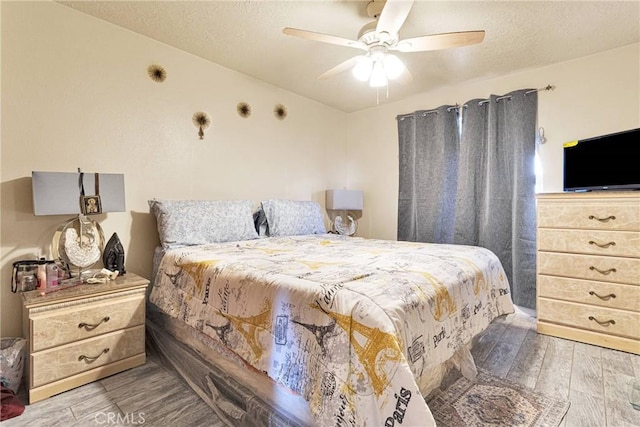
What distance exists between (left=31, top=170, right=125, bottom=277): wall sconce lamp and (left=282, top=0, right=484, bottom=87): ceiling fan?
1561mm

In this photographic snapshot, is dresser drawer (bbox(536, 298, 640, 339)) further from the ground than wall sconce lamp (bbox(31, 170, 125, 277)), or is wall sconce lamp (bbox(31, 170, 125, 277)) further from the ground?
wall sconce lamp (bbox(31, 170, 125, 277))

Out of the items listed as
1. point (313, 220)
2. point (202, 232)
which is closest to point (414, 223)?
point (313, 220)

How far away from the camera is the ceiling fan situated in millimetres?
1728

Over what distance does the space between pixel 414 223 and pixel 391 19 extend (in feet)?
8.21

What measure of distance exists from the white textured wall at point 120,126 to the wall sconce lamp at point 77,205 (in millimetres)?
234

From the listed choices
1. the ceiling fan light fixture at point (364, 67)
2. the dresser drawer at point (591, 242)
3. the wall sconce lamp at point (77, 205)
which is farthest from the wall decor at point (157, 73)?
the dresser drawer at point (591, 242)

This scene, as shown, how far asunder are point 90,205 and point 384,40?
215 cm

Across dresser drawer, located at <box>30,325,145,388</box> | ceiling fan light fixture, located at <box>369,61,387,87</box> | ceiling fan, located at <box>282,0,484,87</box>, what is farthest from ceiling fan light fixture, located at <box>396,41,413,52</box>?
dresser drawer, located at <box>30,325,145,388</box>

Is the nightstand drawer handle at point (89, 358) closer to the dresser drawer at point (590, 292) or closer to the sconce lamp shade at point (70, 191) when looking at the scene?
the sconce lamp shade at point (70, 191)

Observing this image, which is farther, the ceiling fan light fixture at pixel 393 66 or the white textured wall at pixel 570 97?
the white textured wall at pixel 570 97

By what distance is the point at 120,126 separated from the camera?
2.41 metres

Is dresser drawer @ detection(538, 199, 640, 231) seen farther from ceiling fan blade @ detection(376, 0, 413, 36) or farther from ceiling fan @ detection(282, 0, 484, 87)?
ceiling fan blade @ detection(376, 0, 413, 36)

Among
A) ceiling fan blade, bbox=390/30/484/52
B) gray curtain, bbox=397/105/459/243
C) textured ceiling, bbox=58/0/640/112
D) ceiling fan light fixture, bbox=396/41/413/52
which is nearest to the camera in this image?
ceiling fan blade, bbox=390/30/484/52

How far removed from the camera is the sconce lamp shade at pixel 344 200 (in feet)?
13.0
